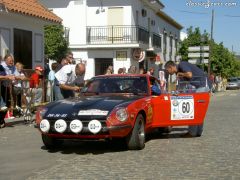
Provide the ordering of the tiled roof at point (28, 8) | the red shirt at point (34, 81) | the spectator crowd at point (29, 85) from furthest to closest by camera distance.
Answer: the tiled roof at point (28, 8), the red shirt at point (34, 81), the spectator crowd at point (29, 85)

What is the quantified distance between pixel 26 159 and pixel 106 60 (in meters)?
27.4

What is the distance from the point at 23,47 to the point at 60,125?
1098 centimetres

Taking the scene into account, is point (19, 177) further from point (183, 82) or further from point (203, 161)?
point (183, 82)

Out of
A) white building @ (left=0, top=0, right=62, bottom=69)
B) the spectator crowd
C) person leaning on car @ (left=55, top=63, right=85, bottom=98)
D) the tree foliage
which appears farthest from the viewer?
the tree foliage

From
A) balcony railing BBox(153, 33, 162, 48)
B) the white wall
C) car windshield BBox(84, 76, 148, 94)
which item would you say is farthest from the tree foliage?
car windshield BBox(84, 76, 148, 94)

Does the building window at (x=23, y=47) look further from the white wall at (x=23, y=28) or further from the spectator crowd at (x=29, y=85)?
the spectator crowd at (x=29, y=85)

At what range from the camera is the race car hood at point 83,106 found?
8789 mm

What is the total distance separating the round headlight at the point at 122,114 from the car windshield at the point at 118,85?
1.45 meters

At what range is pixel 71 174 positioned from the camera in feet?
23.4

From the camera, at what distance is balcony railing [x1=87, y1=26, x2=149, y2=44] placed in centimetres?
3459

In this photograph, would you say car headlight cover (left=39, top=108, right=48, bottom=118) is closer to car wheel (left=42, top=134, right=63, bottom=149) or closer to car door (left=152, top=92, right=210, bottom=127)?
car wheel (left=42, top=134, right=63, bottom=149)

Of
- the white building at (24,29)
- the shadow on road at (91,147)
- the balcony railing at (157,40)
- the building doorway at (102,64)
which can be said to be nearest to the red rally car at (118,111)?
the shadow on road at (91,147)

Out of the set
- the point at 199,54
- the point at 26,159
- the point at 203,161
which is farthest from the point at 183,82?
the point at 199,54

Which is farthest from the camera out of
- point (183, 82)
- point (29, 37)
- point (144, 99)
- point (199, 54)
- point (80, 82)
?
point (199, 54)
